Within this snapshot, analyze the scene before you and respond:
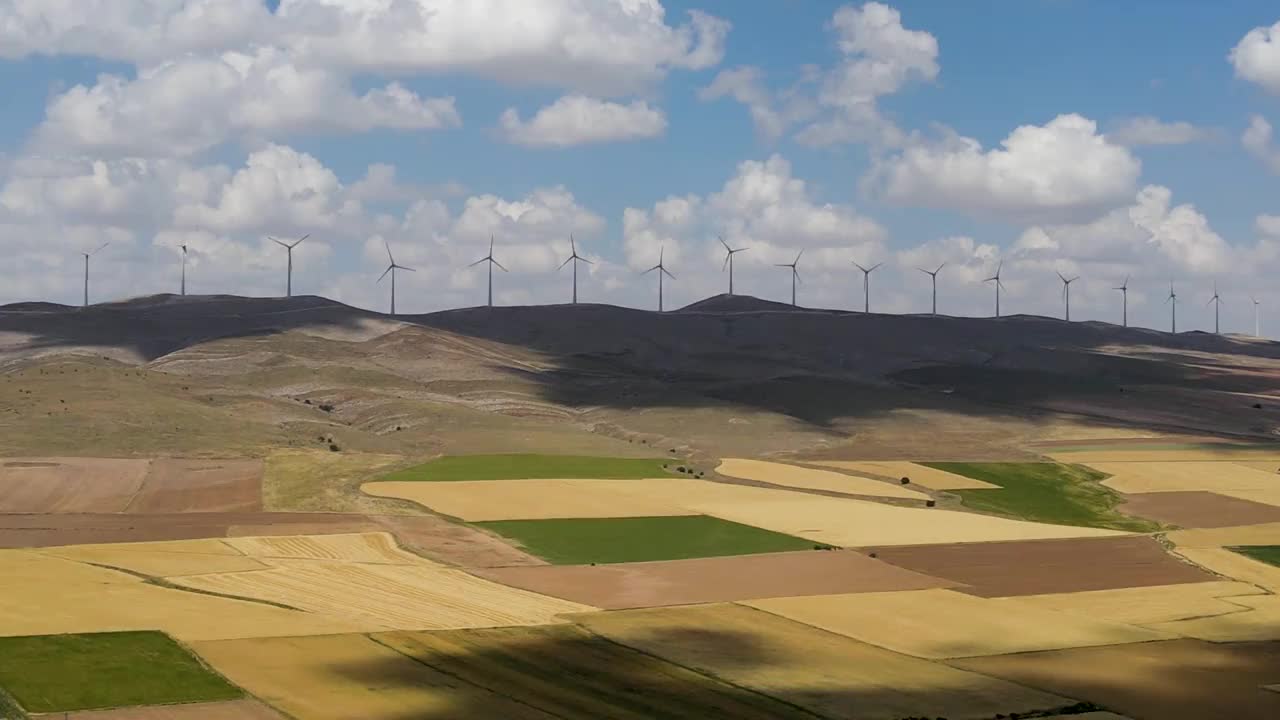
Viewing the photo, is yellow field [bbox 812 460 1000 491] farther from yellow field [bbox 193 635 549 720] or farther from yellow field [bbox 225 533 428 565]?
yellow field [bbox 193 635 549 720]

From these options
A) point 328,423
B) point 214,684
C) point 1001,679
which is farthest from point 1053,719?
point 328,423

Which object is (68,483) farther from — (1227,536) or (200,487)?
(1227,536)

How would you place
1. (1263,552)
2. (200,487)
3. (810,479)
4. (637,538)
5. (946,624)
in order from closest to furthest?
(946,624) < (637,538) < (1263,552) < (200,487) < (810,479)

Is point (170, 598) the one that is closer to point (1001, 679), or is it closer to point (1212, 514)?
point (1001, 679)

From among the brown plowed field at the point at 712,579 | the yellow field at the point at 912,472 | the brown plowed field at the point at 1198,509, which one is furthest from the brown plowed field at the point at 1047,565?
the yellow field at the point at 912,472

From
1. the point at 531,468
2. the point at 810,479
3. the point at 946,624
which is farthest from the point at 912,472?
the point at 946,624

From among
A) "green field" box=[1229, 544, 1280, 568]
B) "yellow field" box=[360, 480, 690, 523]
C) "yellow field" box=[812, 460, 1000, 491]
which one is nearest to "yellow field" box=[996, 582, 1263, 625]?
"green field" box=[1229, 544, 1280, 568]
